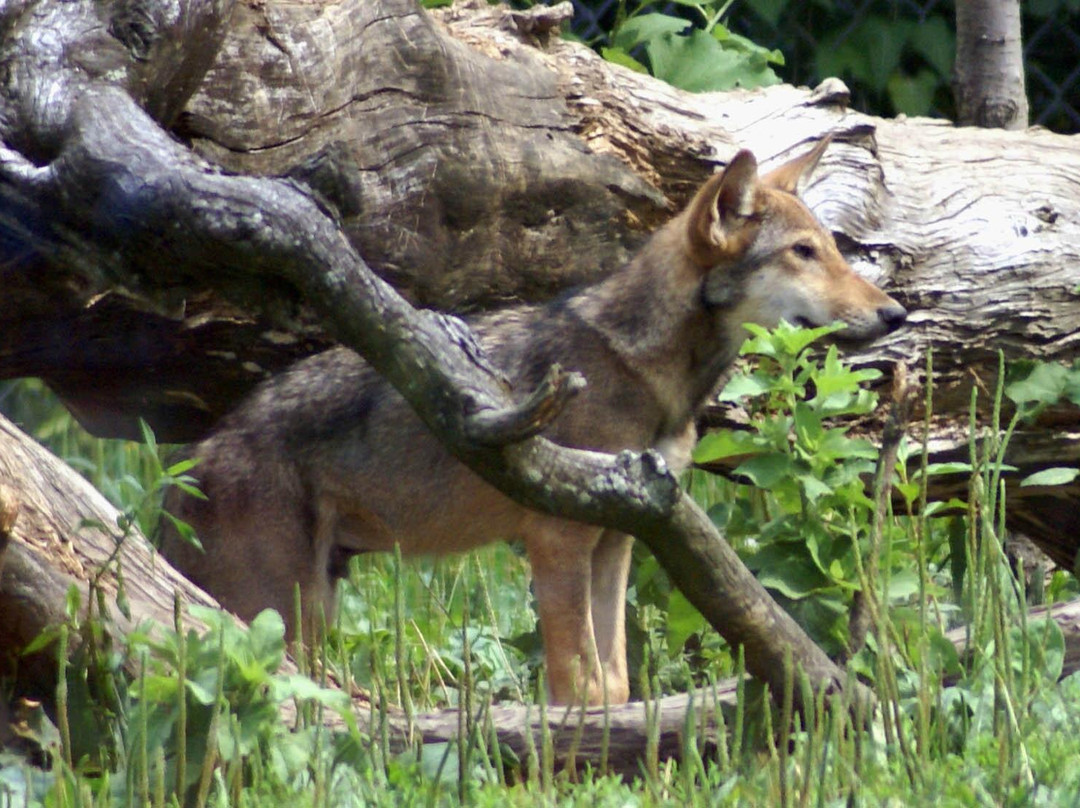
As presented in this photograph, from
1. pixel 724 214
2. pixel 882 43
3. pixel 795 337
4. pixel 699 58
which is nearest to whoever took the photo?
pixel 795 337

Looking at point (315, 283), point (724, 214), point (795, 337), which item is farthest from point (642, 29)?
point (315, 283)

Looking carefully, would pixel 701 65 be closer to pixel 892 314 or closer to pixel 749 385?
pixel 892 314

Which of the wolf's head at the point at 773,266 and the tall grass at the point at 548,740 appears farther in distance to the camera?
the wolf's head at the point at 773,266

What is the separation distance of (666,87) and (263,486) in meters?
1.87

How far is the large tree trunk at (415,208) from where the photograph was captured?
281 cm

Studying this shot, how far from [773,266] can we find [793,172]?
37 cm

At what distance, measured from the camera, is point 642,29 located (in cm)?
588

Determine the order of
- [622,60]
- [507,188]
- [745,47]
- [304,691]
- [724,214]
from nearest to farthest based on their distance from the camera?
[304,691], [507,188], [724,214], [622,60], [745,47]

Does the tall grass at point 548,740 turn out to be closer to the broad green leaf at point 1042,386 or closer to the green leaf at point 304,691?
the green leaf at point 304,691

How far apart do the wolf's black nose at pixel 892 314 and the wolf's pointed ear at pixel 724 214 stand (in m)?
0.48

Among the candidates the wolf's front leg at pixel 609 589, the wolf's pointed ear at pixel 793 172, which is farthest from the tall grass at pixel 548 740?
the wolf's pointed ear at pixel 793 172

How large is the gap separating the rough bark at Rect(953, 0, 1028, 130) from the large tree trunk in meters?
0.42

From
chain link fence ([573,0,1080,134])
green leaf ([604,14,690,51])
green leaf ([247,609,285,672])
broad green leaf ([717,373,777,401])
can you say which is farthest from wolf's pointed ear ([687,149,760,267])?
chain link fence ([573,0,1080,134])

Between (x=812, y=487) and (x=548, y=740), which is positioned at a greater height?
(x=812, y=487)
